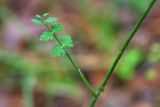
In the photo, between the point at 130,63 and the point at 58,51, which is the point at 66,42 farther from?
the point at 130,63

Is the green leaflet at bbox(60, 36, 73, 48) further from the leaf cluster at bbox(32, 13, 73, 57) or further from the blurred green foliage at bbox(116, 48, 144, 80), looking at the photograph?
the blurred green foliage at bbox(116, 48, 144, 80)

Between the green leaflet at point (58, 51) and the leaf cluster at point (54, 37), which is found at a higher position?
the leaf cluster at point (54, 37)

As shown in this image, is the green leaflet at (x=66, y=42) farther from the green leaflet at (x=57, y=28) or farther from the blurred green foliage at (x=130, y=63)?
the blurred green foliage at (x=130, y=63)

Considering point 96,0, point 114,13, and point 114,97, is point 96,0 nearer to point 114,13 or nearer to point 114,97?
point 114,13

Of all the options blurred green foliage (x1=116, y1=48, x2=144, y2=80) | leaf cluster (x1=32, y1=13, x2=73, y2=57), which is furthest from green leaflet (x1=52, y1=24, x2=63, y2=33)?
blurred green foliage (x1=116, y1=48, x2=144, y2=80)

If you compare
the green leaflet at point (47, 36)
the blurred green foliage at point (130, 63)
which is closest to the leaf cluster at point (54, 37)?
the green leaflet at point (47, 36)

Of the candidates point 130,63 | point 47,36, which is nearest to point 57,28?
point 47,36

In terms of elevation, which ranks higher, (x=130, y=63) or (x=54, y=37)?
(x=54, y=37)

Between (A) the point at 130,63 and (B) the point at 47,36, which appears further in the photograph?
(A) the point at 130,63

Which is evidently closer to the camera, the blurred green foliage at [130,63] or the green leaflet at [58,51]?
the green leaflet at [58,51]

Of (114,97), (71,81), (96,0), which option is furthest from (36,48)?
(96,0)

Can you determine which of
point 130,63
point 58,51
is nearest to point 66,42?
point 58,51
